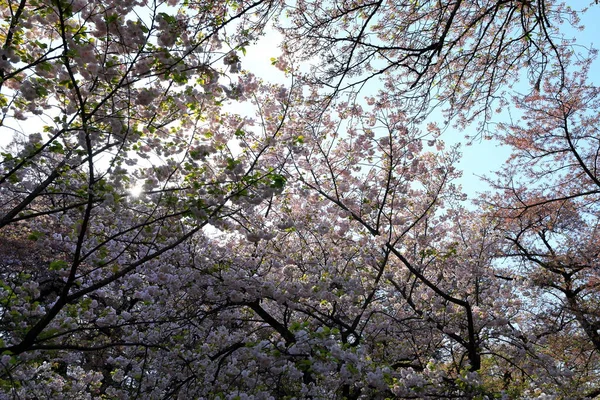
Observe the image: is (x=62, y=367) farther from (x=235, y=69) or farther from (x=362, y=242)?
(x=235, y=69)

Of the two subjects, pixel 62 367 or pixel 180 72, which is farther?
pixel 62 367

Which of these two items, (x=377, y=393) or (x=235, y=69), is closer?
(x=235, y=69)

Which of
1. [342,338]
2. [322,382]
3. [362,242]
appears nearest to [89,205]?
[322,382]

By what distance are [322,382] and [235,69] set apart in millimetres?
4373

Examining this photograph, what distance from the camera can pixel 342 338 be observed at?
23.3 feet

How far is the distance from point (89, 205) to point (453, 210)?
914 centimetres

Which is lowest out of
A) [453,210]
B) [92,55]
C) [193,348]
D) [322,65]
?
[193,348]

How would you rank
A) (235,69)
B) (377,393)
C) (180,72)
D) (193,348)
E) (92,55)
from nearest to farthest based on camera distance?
(92,55), (180,72), (235,69), (377,393), (193,348)

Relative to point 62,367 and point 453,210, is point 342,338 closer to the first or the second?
point 453,210

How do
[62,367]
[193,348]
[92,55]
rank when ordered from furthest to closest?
[62,367]
[193,348]
[92,55]

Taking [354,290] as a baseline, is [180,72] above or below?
above

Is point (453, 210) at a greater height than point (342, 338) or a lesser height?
greater

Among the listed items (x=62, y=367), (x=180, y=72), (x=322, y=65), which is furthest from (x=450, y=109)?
(x=62, y=367)

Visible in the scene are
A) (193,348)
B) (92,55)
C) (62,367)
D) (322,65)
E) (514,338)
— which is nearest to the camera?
(92,55)
